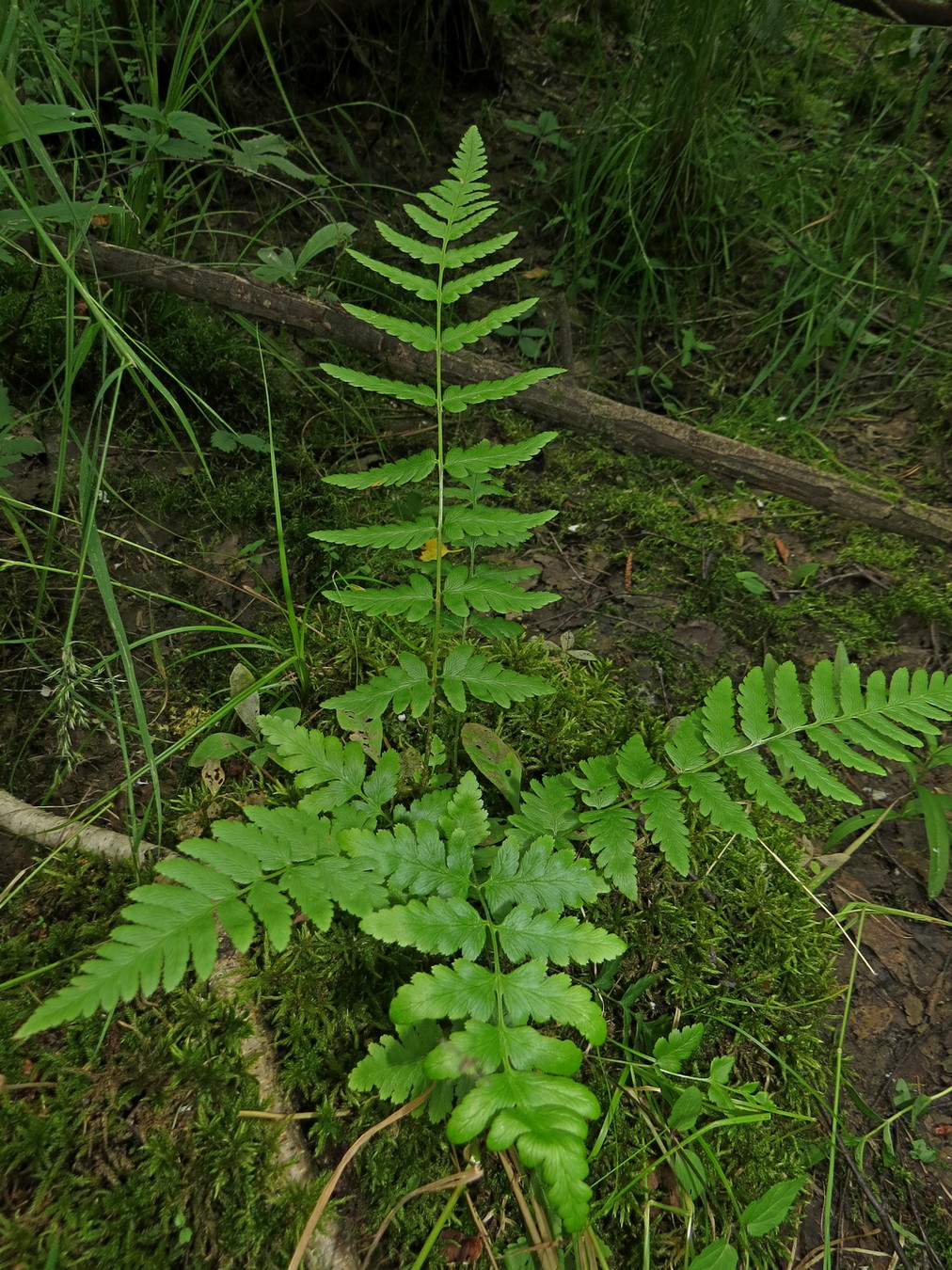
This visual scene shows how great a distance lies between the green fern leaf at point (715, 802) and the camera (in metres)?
1.69

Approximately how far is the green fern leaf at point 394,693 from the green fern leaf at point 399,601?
124mm

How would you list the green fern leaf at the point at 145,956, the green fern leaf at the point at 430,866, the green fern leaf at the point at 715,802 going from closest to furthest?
the green fern leaf at the point at 145,956, the green fern leaf at the point at 430,866, the green fern leaf at the point at 715,802

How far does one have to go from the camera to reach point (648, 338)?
4039 millimetres

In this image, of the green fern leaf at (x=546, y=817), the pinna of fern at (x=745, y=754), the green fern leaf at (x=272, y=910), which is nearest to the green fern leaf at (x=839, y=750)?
the pinna of fern at (x=745, y=754)

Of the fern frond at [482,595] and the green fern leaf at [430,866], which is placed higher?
the fern frond at [482,595]

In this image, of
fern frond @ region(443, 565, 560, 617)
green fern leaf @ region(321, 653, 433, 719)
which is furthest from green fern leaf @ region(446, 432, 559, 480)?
green fern leaf @ region(321, 653, 433, 719)

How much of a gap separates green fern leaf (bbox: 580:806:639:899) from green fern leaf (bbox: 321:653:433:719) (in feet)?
1.64

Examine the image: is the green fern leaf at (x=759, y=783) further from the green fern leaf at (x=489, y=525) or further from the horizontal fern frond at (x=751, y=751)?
the green fern leaf at (x=489, y=525)

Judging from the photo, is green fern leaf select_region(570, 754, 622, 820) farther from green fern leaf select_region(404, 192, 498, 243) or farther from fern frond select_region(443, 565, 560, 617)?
green fern leaf select_region(404, 192, 498, 243)

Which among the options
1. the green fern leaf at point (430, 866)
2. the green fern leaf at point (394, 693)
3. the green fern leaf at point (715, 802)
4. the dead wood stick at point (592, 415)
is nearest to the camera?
the green fern leaf at point (430, 866)

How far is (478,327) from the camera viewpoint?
183cm

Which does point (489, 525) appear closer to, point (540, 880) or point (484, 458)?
point (484, 458)

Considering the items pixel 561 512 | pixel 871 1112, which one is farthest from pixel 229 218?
pixel 871 1112

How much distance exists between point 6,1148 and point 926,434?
4.44m
